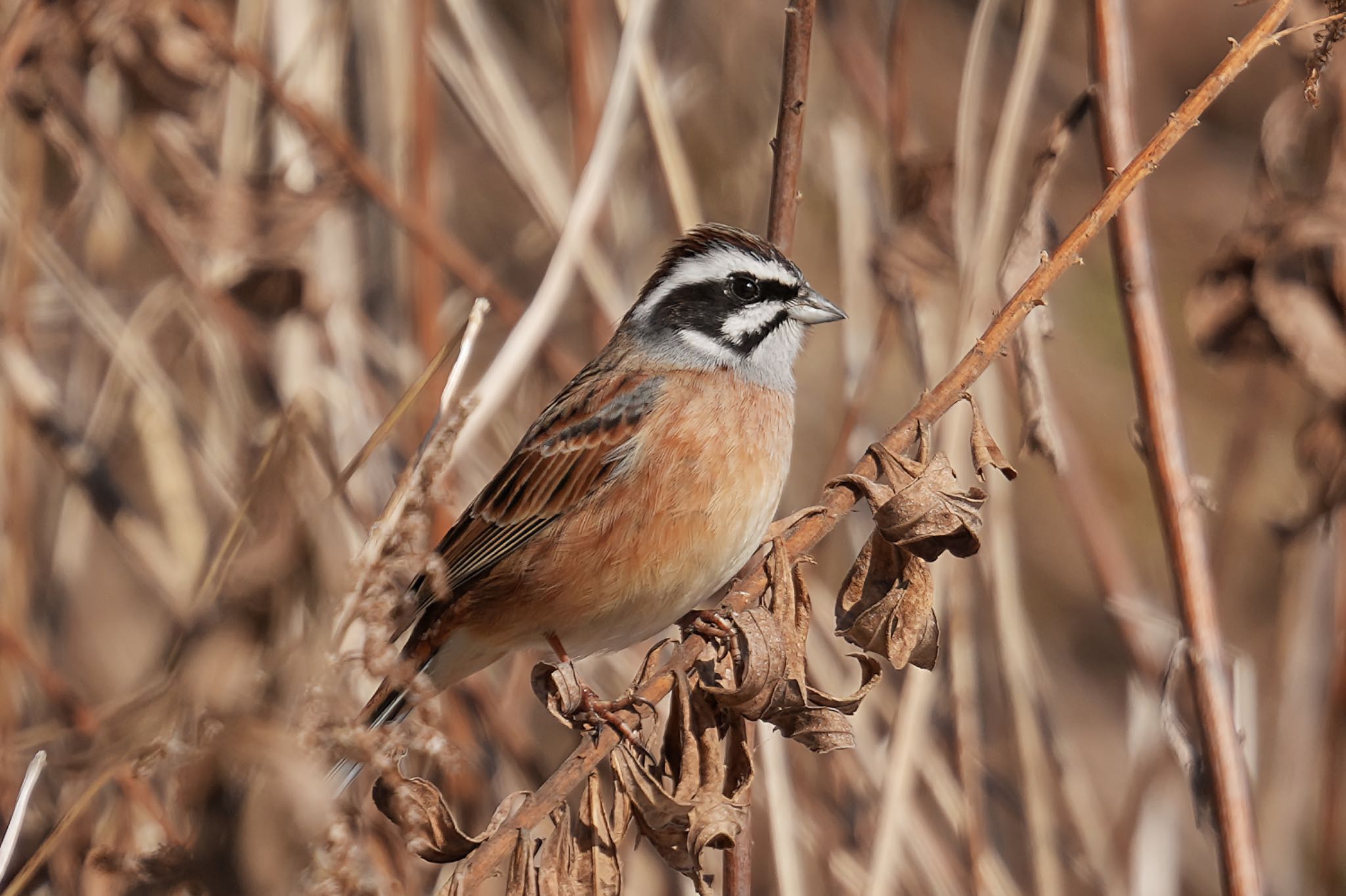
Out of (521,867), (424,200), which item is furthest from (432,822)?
(424,200)

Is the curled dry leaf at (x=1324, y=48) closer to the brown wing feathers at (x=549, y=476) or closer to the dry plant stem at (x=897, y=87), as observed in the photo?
the dry plant stem at (x=897, y=87)

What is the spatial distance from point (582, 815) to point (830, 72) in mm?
3321

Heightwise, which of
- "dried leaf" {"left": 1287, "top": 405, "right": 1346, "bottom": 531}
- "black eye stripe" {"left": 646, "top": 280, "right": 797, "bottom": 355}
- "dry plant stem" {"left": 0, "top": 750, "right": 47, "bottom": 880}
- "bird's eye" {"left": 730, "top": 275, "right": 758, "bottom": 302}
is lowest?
"dry plant stem" {"left": 0, "top": 750, "right": 47, "bottom": 880}

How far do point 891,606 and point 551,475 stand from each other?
59.7 inches

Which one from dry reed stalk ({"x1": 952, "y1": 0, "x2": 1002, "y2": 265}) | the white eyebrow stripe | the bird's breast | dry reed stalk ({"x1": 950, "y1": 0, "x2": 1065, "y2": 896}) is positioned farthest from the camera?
the white eyebrow stripe

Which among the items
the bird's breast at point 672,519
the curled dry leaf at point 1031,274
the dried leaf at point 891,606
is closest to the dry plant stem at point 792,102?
the curled dry leaf at point 1031,274

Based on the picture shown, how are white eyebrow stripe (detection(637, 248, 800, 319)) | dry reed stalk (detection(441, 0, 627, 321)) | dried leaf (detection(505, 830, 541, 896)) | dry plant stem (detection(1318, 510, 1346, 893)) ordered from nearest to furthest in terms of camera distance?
dried leaf (detection(505, 830, 541, 896))
white eyebrow stripe (detection(637, 248, 800, 319))
dry plant stem (detection(1318, 510, 1346, 893))
dry reed stalk (detection(441, 0, 627, 321))

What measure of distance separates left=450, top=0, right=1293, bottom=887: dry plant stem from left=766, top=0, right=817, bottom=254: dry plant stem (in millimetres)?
529

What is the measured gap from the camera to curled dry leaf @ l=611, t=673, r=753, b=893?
7.18 ft

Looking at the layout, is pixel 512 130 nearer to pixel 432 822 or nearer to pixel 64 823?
pixel 432 822

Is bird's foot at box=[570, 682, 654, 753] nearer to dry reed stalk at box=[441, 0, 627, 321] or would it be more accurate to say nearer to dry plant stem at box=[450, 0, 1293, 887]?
dry plant stem at box=[450, 0, 1293, 887]

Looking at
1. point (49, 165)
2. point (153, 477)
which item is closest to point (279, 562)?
point (153, 477)

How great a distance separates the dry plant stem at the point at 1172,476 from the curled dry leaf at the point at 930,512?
1.59 ft

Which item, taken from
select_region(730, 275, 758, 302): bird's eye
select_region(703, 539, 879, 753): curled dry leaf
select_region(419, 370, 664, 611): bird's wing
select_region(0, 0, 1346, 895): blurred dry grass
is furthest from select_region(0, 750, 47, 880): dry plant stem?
select_region(730, 275, 758, 302): bird's eye
